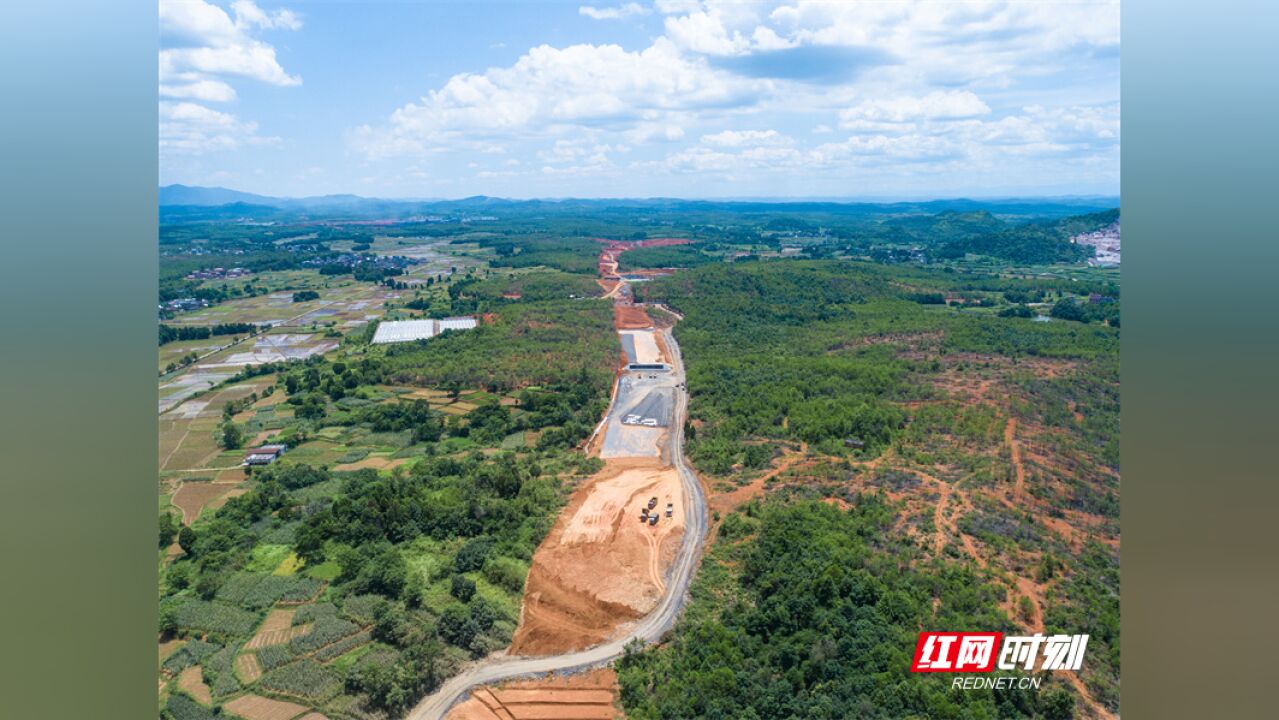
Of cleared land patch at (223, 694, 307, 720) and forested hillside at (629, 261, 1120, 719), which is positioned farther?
cleared land patch at (223, 694, 307, 720)

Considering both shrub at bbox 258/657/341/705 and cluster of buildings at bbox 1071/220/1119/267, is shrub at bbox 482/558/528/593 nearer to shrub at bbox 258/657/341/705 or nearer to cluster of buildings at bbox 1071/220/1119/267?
shrub at bbox 258/657/341/705

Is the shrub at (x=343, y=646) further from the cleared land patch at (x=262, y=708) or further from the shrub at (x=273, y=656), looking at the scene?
the cleared land patch at (x=262, y=708)

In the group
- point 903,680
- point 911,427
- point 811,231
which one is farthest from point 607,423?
point 811,231

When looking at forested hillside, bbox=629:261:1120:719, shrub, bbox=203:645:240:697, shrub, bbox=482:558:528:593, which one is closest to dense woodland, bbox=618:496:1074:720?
forested hillside, bbox=629:261:1120:719

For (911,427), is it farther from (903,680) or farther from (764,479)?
(903,680)

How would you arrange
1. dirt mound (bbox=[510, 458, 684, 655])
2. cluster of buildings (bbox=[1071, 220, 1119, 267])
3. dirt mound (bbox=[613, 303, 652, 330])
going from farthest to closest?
1. cluster of buildings (bbox=[1071, 220, 1119, 267])
2. dirt mound (bbox=[613, 303, 652, 330])
3. dirt mound (bbox=[510, 458, 684, 655])

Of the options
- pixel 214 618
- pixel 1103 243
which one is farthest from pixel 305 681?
pixel 1103 243

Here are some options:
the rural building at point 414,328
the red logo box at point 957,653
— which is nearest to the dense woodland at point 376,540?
the red logo box at point 957,653

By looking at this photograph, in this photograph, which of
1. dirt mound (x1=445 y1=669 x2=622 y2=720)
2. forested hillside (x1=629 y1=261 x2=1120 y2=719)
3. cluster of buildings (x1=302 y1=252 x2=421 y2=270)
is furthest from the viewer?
cluster of buildings (x1=302 y1=252 x2=421 y2=270)
